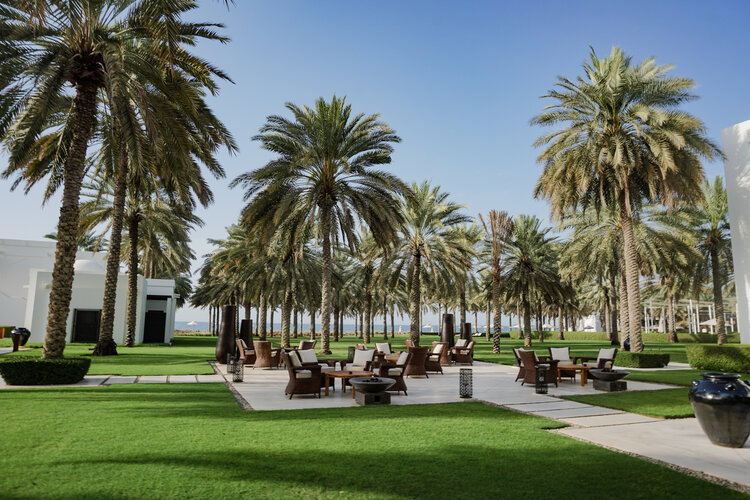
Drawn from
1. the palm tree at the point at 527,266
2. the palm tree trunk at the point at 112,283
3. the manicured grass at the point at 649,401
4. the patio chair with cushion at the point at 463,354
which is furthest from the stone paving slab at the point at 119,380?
the palm tree at the point at 527,266

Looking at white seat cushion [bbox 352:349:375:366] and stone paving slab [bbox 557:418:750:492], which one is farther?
white seat cushion [bbox 352:349:375:366]

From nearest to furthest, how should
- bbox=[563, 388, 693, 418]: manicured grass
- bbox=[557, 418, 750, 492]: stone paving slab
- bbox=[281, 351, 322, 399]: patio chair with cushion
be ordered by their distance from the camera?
bbox=[557, 418, 750, 492]: stone paving slab
bbox=[563, 388, 693, 418]: manicured grass
bbox=[281, 351, 322, 399]: patio chair with cushion

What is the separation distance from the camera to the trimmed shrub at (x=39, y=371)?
12.0 metres

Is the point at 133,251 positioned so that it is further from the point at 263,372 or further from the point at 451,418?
the point at 451,418

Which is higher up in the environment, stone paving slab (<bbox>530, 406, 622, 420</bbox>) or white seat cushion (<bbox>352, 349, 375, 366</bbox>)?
white seat cushion (<bbox>352, 349, 375, 366</bbox>)

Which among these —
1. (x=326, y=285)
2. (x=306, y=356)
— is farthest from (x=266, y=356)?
(x=326, y=285)

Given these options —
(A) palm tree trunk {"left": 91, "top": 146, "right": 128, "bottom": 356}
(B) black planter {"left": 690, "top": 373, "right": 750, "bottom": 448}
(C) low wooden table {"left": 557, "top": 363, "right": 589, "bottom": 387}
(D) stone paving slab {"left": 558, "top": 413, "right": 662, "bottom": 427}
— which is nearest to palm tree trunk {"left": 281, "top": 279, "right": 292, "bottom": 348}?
(A) palm tree trunk {"left": 91, "top": 146, "right": 128, "bottom": 356}

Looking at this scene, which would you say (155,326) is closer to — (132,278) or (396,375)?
(132,278)

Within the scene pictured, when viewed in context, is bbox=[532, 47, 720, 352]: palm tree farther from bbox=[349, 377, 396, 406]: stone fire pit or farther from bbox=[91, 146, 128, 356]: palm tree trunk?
bbox=[91, 146, 128, 356]: palm tree trunk

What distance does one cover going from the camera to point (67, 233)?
13.1 meters

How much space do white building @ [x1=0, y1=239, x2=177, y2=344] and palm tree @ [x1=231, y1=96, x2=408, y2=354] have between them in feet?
54.5

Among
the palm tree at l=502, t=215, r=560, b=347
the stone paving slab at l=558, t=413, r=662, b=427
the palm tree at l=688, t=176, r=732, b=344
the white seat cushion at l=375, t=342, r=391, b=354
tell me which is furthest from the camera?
the palm tree at l=502, t=215, r=560, b=347

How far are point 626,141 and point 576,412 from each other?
15513 mm

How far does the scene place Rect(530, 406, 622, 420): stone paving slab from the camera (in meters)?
9.05
